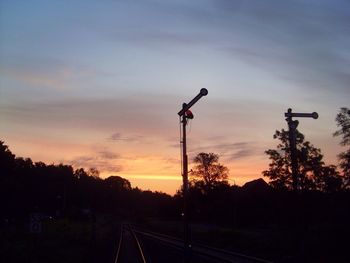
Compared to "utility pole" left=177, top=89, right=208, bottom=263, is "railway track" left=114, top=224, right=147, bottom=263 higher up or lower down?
lower down

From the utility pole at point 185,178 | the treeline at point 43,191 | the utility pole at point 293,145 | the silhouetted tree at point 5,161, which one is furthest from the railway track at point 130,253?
the silhouetted tree at point 5,161

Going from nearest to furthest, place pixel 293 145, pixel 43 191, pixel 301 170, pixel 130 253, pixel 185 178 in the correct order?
pixel 293 145, pixel 185 178, pixel 130 253, pixel 301 170, pixel 43 191

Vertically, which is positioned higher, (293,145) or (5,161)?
(5,161)

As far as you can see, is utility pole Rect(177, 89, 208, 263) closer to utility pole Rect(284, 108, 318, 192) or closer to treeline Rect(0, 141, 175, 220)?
utility pole Rect(284, 108, 318, 192)

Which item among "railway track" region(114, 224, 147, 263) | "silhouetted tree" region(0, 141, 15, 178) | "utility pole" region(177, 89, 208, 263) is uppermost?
"silhouetted tree" region(0, 141, 15, 178)

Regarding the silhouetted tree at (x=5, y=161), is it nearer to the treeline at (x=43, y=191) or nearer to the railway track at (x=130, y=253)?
the treeline at (x=43, y=191)

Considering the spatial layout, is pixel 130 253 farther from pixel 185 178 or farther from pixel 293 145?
pixel 293 145

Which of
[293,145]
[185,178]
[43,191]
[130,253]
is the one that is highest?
[43,191]

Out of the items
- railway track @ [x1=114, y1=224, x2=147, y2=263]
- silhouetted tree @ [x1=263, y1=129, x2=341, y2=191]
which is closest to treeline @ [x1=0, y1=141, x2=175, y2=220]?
railway track @ [x1=114, y1=224, x2=147, y2=263]

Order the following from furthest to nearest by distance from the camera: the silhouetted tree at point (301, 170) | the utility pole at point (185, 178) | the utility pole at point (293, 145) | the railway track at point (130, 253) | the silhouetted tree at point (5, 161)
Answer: the silhouetted tree at point (5, 161), the silhouetted tree at point (301, 170), the railway track at point (130, 253), the utility pole at point (185, 178), the utility pole at point (293, 145)

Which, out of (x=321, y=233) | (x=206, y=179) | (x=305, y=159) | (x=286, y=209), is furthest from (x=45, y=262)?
(x=206, y=179)

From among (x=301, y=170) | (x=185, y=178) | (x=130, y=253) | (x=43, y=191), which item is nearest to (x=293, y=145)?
(x=185, y=178)

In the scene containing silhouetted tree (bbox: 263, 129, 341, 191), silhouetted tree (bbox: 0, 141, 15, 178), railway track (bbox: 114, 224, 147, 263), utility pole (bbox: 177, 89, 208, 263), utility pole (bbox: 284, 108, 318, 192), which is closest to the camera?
utility pole (bbox: 284, 108, 318, 192)

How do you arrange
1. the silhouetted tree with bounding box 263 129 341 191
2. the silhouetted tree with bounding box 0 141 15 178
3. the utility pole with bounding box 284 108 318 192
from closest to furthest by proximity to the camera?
the utility pole with bounding box 284 108 318 192 → the silhouetted tree with bounding box 263 129 341 191 → the silhouetted tree with bounding box 0 141 15 178
